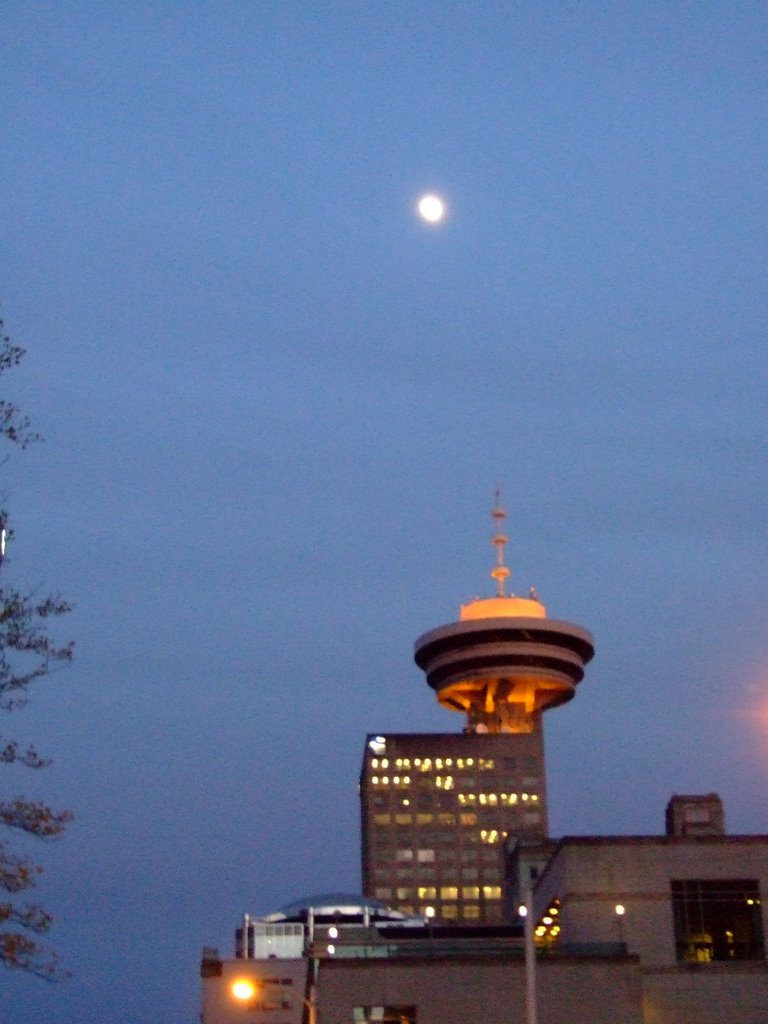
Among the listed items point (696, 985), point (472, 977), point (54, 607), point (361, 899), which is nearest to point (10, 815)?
point (54, 607)

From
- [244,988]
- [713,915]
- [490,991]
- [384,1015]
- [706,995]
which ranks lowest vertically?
[244,988]

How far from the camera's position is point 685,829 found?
358 feet

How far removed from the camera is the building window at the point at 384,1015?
2484 inches

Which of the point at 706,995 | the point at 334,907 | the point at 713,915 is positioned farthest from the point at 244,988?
the point at 334,907

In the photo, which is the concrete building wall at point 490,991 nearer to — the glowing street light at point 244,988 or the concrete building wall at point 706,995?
the concrete building wall at point 706,995

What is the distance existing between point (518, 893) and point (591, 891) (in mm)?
44915

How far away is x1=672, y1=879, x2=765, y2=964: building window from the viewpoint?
70938 millimetres

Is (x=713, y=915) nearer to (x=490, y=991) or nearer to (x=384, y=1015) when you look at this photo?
(x=490, y=991)

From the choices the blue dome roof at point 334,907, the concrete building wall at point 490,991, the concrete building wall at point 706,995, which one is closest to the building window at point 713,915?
the concrete building wall at point 706,995

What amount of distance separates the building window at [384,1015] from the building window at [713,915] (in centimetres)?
1441

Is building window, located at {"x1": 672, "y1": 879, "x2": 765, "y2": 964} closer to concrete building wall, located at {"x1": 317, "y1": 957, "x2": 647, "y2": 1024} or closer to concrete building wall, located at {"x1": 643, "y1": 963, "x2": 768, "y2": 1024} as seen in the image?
concrete building wall, located at {"x1": 643, "y1": 963, "x2": 768, "y2": 1024}

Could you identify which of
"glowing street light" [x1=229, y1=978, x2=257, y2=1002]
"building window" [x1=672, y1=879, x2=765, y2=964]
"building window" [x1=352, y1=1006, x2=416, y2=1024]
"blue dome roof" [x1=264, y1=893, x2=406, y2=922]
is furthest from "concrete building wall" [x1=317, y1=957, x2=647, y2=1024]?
A: "blue dome roof" [x1=264, y1=893, x2=406, y2=922]

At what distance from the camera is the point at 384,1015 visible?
208 feet

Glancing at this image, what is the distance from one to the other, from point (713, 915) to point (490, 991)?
1466cm
